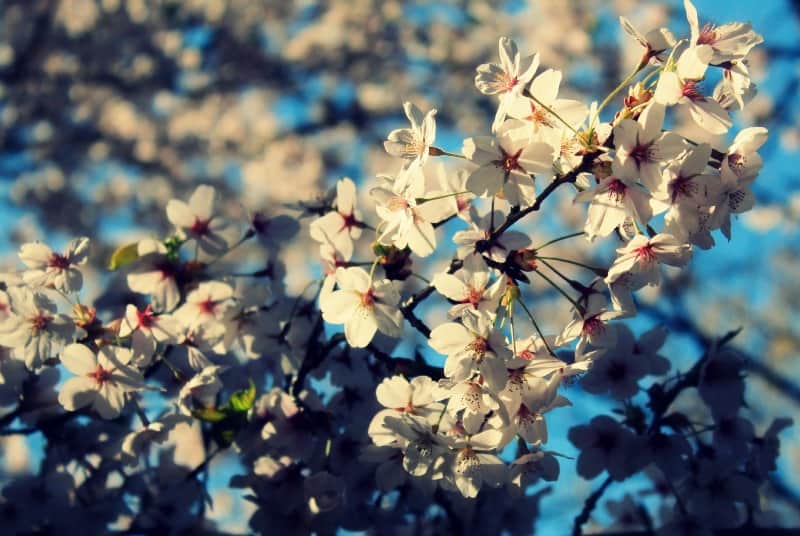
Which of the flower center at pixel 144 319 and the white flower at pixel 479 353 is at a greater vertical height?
the flower center at pixel 144 319

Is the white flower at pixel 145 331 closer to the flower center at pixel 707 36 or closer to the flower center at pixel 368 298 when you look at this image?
the flower center at pixel 368 298

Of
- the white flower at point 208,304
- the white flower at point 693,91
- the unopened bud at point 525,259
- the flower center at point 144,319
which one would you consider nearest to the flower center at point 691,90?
the white flower at point 693,91

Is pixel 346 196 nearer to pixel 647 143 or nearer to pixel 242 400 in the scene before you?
pixel 242 400

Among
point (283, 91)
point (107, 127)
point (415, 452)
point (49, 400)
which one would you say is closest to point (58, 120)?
point (107, 127)

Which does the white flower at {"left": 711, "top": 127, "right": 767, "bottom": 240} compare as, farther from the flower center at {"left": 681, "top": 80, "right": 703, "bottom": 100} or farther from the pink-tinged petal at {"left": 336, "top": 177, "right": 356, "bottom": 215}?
the pink-tinged petal at {"left": 336, "top": 177, "right": 356, "bottom": 215}

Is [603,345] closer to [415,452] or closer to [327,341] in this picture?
[415,452]

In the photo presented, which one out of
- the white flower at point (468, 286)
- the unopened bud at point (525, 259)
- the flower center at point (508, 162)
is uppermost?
the flower center at point (508, 162)

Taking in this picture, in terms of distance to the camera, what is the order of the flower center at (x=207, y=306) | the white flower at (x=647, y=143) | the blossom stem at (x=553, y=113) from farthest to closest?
the flower center at (x=207, y=306) → the blossom stem at (x=553, y=113) → the white flower at (x=647, y=143)
